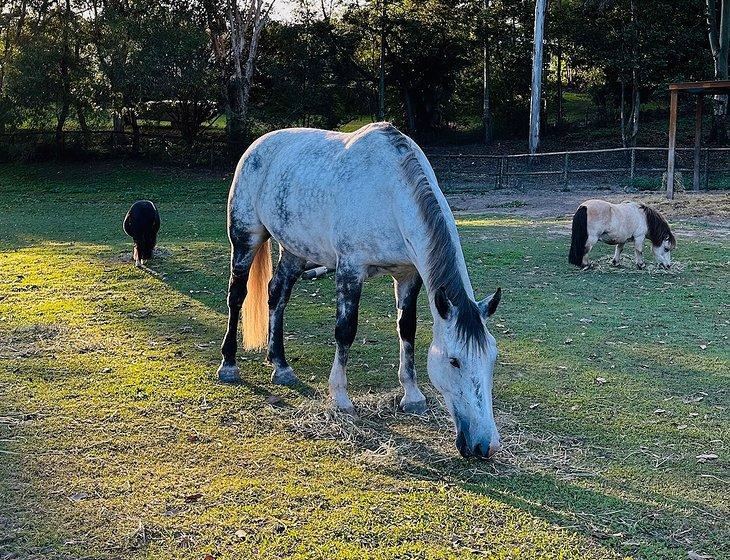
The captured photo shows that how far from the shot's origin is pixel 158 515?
361cm

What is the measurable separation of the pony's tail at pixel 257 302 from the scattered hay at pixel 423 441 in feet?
3.97

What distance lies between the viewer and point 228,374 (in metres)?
5.74

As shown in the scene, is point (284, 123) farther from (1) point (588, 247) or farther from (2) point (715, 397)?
(2) point (715, 397)

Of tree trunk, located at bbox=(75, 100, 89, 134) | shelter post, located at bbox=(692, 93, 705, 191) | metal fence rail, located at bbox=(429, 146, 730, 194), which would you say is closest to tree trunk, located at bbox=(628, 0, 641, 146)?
metal fence rail, located at bbox=(429, 146, 730, 194)

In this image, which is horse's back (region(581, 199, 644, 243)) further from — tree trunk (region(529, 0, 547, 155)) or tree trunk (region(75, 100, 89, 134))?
tree trunk (region(75, 100, 89, 134))

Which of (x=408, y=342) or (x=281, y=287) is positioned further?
(x=281, y=287)

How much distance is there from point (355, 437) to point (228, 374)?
153 centimetres

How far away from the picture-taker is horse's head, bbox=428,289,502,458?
391 cm

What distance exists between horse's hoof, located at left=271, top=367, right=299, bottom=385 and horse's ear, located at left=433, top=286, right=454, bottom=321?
1977 millimetres

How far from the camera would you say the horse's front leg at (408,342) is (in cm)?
506

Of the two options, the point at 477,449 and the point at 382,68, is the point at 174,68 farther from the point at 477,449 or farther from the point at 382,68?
the point at 477,449

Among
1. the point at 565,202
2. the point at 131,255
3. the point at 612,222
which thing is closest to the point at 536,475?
the point at 612,222

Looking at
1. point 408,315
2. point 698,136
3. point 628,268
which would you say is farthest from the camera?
point 698,136

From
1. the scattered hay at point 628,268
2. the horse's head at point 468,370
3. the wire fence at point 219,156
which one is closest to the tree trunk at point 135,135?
the wire fence at point 219,156
